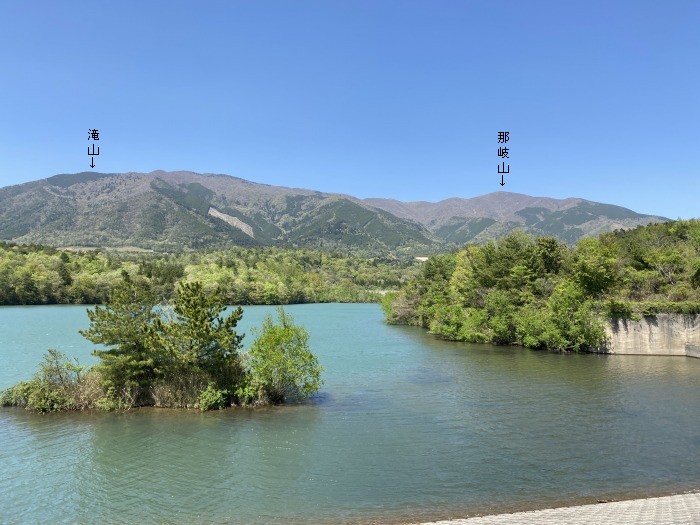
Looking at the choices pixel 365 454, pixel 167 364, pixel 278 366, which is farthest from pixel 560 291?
pixel 167 364

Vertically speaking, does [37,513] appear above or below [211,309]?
below

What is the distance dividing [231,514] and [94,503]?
5539 mm

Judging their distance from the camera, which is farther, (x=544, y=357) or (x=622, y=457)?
(x=544, y=357)

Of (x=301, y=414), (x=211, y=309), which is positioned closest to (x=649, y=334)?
(x=301, y=414)

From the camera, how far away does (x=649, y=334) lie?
175ft

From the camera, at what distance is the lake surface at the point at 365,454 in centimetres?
1850

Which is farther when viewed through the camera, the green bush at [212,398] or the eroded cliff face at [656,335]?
the eroded cliff face at [656,335]

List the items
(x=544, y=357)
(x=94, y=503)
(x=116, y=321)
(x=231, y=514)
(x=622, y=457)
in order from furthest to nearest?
(x=544, y=357), (x=116, y=321), (x=622, y=457), (x=94, y=503), (x=231, y=514)

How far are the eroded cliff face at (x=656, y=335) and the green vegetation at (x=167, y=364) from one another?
128 feet

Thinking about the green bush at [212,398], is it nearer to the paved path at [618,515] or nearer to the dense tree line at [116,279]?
the paved path at [618,515]

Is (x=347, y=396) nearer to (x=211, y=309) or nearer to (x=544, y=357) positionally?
(x=211, y=309)

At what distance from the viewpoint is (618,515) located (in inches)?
600

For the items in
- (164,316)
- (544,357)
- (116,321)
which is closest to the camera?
(116,321)

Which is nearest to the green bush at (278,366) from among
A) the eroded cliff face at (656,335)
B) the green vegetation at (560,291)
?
the green vegetation at (560,291)
